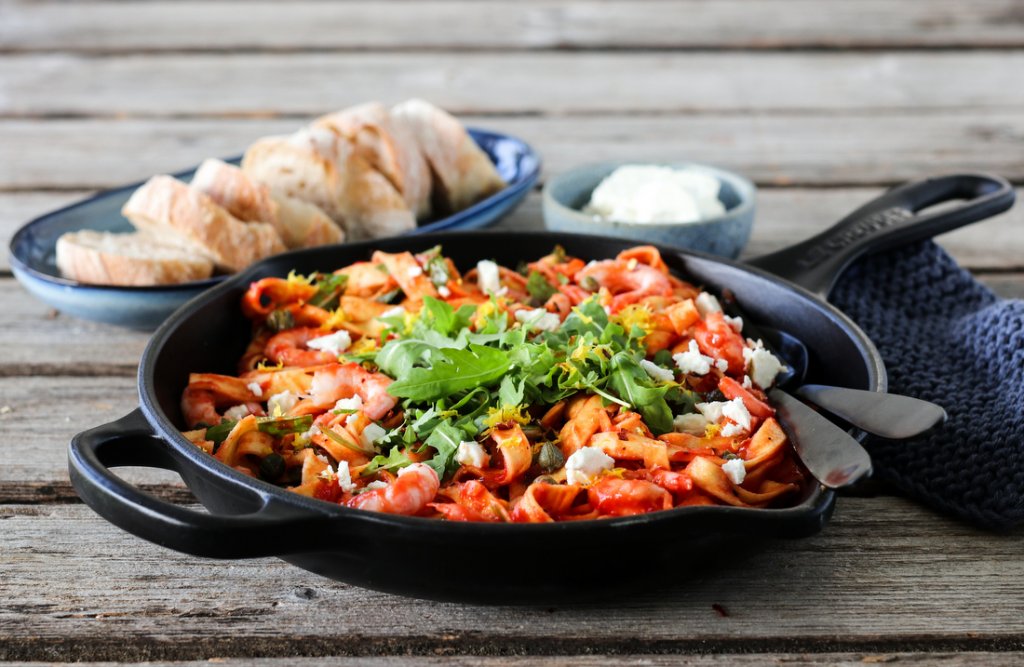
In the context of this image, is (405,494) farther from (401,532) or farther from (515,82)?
(515,82)

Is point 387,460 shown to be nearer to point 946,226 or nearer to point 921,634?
point 921,634

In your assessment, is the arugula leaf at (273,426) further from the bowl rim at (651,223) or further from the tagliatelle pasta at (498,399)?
the bowl rim at (651,223)

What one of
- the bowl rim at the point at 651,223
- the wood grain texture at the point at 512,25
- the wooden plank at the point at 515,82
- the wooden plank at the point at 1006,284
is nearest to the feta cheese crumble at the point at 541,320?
the bowl rim at the point at 651,223

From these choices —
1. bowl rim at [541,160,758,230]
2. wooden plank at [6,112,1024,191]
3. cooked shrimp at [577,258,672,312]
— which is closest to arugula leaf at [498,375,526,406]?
cooked shrimp at [577,258,672,312]

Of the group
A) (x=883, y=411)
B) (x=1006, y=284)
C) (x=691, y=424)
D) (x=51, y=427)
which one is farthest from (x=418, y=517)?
(x=1006, y=284)

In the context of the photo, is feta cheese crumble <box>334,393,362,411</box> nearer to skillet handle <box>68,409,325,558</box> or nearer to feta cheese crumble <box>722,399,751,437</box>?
skillet handle <box>68,409,325,558</box>

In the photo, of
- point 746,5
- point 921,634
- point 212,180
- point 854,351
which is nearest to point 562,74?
point 746,5
